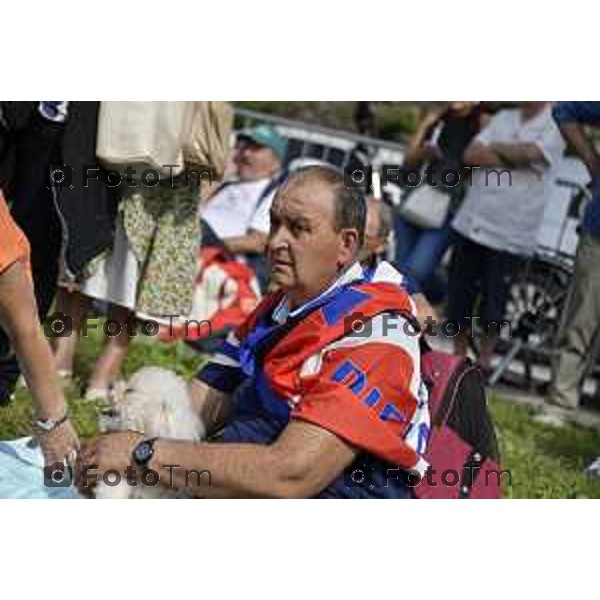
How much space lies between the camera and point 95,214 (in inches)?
194

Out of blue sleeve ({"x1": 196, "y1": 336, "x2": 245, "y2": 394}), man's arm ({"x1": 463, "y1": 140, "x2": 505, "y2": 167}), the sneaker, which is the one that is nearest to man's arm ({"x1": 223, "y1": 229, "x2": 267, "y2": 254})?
man's arm ({"x1": 463, "y1": 140, "x2": 505, "y2": 167})

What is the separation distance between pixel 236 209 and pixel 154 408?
440 cm

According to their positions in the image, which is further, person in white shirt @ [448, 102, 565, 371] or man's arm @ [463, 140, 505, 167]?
man's arm @ [463, 140, 505, 167]

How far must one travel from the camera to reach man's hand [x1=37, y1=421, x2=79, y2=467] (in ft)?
10.2

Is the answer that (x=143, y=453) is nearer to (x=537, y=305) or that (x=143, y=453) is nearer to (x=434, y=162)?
(x=537, y=305)

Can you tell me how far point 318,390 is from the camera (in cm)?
283

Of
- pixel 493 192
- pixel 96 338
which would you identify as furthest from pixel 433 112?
pixel 96 338

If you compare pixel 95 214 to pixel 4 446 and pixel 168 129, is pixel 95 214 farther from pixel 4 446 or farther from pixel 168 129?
pixel 4 446

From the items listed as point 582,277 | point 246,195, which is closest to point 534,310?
point 582,277

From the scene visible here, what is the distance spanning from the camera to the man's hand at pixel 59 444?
3.12 m

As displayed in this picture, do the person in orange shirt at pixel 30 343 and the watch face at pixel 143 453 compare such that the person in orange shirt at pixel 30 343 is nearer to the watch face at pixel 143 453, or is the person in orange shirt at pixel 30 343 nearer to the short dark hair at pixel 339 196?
the watch face at pixel 143 453

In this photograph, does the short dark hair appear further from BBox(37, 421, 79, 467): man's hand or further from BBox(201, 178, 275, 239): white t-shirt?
BBox(201, 178, 275, 239): white t-shirt

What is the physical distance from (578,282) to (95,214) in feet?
7.17

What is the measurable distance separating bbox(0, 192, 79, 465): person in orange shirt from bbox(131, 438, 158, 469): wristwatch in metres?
0.26
